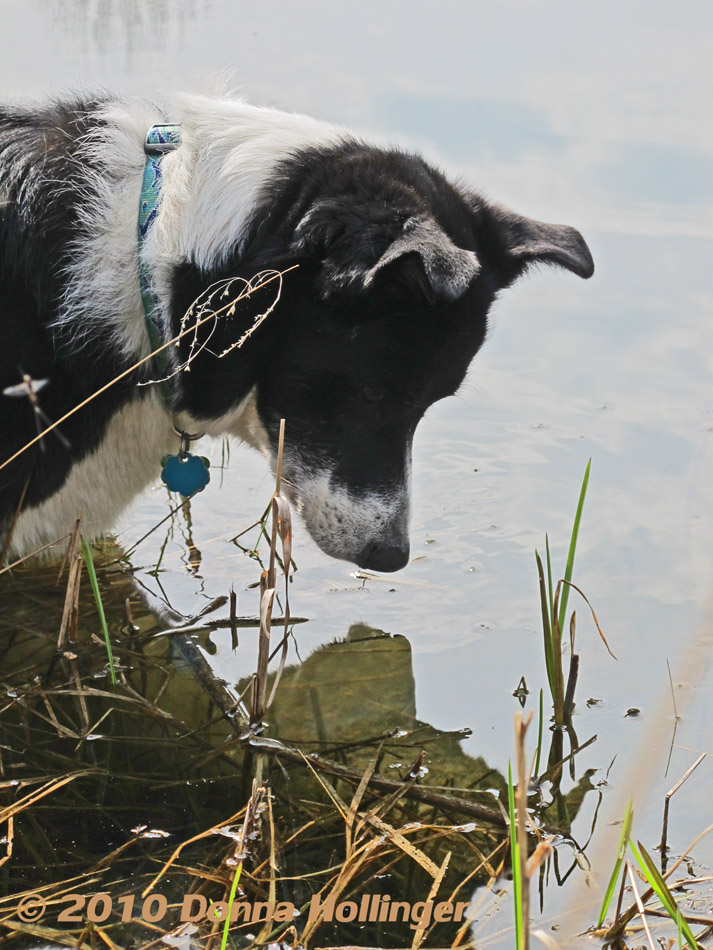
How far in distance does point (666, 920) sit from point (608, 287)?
3372 mm

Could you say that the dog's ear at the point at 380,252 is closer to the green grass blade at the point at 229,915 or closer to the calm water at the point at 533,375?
the calm water at the point at 533,375

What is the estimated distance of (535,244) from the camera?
302cm

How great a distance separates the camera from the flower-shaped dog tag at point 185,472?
304cm

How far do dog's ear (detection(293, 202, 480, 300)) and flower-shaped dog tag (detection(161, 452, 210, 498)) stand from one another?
2.36ft

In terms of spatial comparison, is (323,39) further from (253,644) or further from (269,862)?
(269,862)

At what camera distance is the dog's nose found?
9.61ft

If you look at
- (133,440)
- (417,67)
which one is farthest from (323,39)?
(133,440)

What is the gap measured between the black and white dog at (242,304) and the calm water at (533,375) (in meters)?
0.35

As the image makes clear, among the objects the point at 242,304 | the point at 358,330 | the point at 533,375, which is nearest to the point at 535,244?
the point at 358,330

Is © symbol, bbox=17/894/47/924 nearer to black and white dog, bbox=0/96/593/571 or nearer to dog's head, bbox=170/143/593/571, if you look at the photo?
black and white dog, bbox=0/96/593/571

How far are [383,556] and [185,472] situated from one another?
→ 0.62 metres

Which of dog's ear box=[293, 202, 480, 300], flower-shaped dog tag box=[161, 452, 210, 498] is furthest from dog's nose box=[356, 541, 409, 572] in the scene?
dog's ear box=[293, 202, 480, 300]

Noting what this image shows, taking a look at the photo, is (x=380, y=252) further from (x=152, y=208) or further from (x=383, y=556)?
(x=383, y=556)

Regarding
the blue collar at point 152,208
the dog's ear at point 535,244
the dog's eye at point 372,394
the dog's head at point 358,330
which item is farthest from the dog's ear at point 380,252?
the dog's ear at point 535,244
